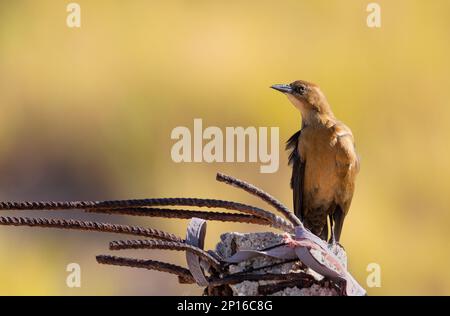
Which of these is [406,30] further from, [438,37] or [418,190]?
[418,190]

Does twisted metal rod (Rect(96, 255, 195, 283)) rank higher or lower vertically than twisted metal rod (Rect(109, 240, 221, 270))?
lower

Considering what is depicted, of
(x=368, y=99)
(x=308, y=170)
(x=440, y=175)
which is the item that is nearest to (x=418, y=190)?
(x=440, y=175)

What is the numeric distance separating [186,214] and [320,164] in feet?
12.7

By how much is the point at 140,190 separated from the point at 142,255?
165cm

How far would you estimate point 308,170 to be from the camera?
261 inches

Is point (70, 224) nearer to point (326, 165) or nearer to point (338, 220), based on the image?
point (326, 165)

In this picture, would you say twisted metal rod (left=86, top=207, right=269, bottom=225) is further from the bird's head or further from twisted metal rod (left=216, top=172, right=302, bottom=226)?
the bird's head

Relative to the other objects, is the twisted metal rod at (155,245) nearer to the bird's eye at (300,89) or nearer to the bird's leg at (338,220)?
the bird's leg at (338,220)

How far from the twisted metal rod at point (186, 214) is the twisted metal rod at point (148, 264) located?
5.2 inches

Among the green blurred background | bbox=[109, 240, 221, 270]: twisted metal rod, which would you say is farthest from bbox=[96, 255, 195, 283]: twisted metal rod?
the green blurred background

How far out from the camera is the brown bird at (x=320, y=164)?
21.4 ft

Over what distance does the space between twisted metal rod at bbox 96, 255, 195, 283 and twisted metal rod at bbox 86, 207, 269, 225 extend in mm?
132

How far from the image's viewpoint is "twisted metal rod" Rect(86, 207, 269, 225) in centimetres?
270

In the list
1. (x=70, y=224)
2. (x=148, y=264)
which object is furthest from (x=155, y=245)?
(x=70, y=224)
